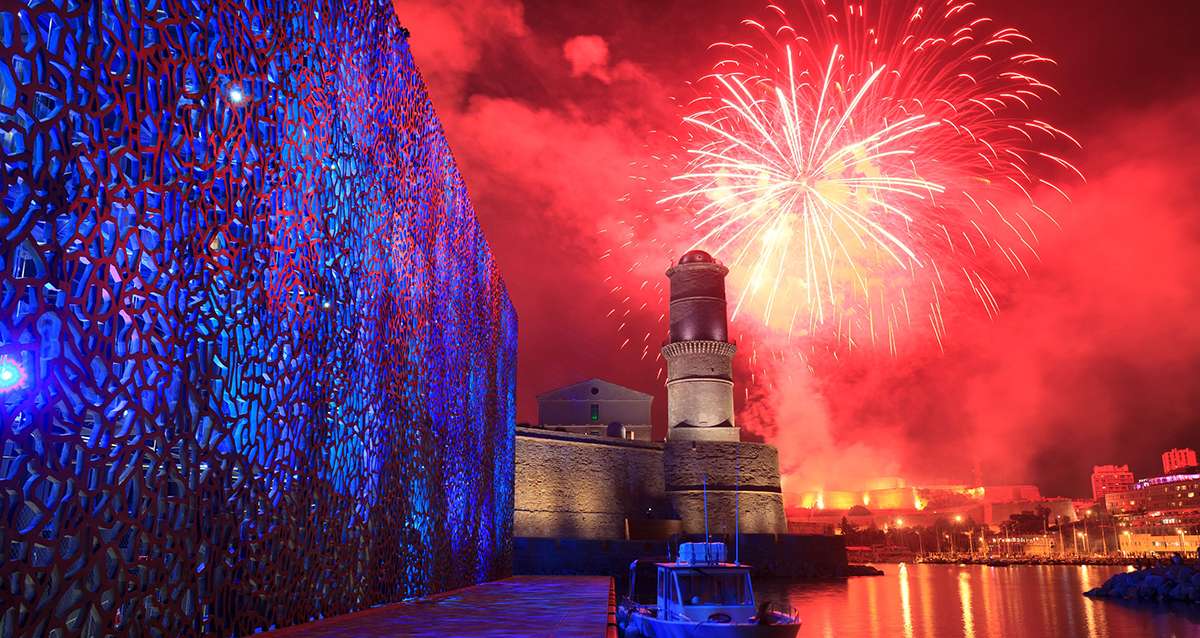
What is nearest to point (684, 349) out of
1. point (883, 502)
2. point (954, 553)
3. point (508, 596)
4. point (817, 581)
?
point (817, 581)

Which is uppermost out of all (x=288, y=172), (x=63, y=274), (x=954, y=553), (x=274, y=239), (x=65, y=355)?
(x=288, y=172)

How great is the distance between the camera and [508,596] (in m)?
14.3

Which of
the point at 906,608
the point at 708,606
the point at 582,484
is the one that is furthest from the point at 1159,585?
the point at 708,606

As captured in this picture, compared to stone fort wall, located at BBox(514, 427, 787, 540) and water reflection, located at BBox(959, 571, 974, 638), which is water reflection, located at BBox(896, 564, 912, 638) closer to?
water reflection, located at BBox(959, 571, 974, 638)

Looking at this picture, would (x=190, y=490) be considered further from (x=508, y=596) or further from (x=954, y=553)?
(x=954, y=553)

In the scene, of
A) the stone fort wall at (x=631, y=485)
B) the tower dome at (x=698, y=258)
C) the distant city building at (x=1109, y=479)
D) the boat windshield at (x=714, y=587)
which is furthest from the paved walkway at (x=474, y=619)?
the distant city building at (x=1109, y=479)

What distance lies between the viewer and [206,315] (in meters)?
6.67

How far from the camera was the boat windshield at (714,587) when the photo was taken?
1526 cm

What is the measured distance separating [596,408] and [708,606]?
37084 millimetres

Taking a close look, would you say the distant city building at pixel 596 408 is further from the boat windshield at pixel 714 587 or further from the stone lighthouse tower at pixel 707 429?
the boat windshield at pixel 714 587

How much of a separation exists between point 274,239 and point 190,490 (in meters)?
2.69

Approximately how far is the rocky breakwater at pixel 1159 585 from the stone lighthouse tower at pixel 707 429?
14974 mm

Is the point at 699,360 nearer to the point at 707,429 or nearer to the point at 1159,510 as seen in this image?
the point at 707,429

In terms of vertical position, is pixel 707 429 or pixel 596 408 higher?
pixel 596 408
